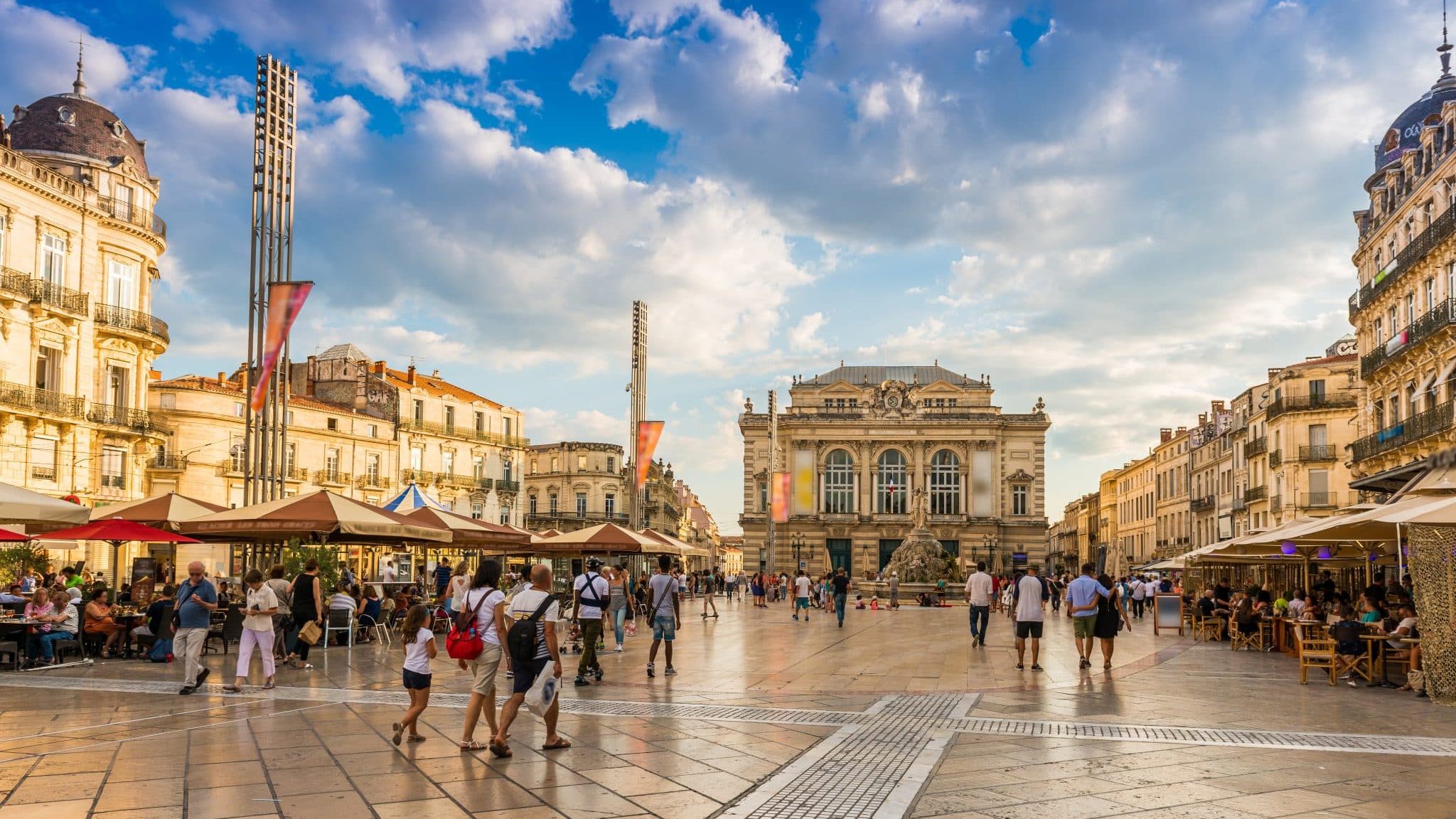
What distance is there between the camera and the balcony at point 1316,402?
49.6 m

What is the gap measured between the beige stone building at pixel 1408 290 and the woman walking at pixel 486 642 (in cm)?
2000

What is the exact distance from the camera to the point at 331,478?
175 ft

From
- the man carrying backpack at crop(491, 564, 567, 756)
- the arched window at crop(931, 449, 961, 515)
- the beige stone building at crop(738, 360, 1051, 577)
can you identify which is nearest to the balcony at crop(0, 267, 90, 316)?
the man carrying backpack at crop(491, 564, 567, 756)

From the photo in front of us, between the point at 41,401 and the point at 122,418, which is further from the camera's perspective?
the point at 122,418

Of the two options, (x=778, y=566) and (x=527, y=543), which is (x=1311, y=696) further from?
(x=778, y=566)

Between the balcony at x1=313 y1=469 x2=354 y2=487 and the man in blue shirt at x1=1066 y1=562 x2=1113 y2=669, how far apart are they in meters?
42.0

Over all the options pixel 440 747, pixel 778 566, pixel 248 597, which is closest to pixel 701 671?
pixel 248 597

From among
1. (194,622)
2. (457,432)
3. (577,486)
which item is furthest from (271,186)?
(577,486)

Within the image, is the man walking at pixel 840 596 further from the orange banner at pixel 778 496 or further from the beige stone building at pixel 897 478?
the beige stone building at pixel 897 478

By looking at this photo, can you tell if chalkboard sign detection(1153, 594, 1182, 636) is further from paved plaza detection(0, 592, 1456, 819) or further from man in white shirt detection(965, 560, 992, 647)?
paved plaza detection(0, 592, 1456, 819)

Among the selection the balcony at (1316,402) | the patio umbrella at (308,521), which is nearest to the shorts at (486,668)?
the patio umbrella at (308,521)

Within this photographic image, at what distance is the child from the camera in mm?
9086

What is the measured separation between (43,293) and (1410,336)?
37085 millimetres

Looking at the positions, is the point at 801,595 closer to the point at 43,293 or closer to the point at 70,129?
the point at 43,293
